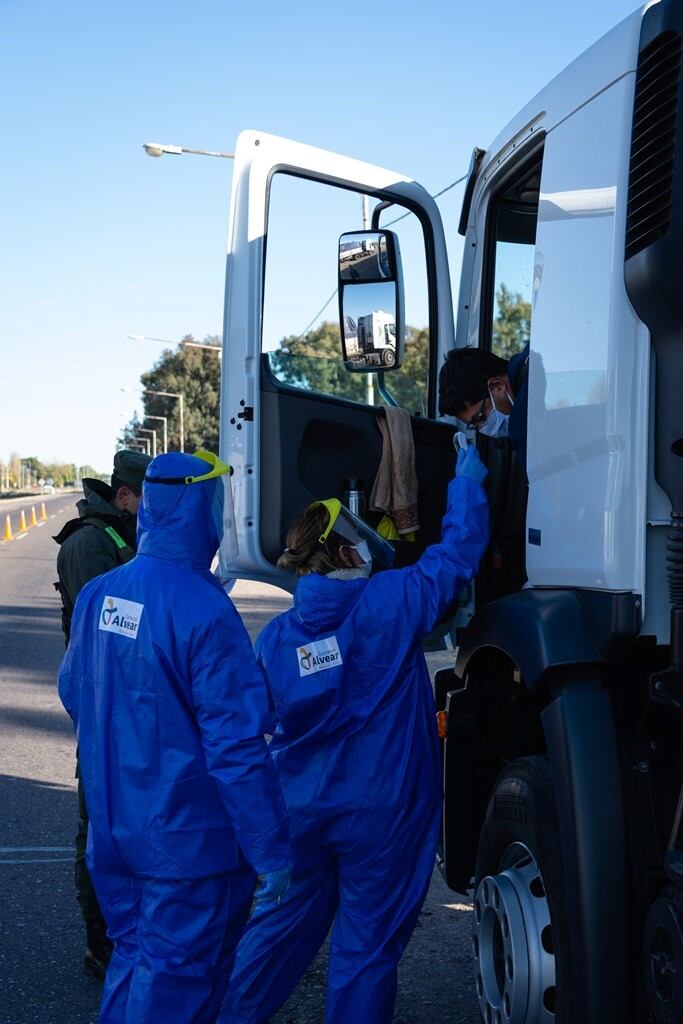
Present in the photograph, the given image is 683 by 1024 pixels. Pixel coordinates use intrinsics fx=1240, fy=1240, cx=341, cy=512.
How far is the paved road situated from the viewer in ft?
13.2

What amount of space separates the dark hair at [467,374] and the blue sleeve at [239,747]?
1.40 m

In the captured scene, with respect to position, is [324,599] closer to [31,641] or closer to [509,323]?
[509,323]

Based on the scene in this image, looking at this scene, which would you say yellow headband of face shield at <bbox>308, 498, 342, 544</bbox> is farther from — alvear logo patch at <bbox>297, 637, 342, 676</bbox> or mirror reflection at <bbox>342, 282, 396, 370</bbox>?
mirror reflection at <bbox>342, 282, 396, 370</bbox>

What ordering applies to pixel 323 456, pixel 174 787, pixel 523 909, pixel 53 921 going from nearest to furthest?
pixel 174 787 → pixel 523 909 → pixel 323 456 → pixel 53 921

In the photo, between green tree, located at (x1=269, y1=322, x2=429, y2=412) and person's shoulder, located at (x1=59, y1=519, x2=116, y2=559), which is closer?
green tree, located at (x1=269, y1=322, x2=429, y2=412)

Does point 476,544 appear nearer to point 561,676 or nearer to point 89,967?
point 561,676

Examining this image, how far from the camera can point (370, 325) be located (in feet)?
13.4

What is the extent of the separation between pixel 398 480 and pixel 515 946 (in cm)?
171

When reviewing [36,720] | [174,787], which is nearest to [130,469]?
[174,787]

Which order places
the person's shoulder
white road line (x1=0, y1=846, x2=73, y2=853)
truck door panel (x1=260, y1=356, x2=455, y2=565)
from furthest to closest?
white road line (x1=0, y1=846, x2=73, y2=853) → the person's shoulder → truck door panel (x1=260, y1=356, x2=455, y2=565)

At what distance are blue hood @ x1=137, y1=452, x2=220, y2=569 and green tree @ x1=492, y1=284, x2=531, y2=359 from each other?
53.3 inches

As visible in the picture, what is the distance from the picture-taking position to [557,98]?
3.21m

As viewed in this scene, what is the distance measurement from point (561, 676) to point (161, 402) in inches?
3273

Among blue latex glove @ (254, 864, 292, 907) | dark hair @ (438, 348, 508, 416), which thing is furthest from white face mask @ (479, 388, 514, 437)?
blue latex glove @ (254, 864, 292, 907)
